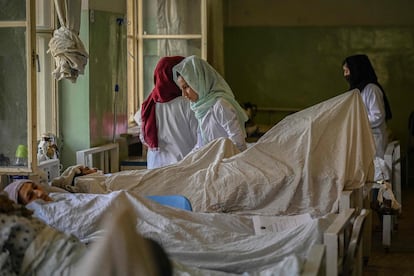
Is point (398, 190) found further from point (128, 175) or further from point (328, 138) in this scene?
point (128, 175)

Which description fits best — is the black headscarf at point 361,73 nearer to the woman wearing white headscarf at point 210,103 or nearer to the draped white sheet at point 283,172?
the woman wearing white headscarf at point 210,103

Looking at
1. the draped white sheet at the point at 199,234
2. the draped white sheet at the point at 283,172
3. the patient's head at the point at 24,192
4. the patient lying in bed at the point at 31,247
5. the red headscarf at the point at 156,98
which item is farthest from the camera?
the red headscarf at the point at 156,98

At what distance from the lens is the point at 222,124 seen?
5.20m

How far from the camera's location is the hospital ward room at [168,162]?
111 inches

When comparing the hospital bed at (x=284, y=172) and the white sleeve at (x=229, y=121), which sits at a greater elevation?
the white sleeve at (x=229, y=121)

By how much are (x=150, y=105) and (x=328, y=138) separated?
1.48 m

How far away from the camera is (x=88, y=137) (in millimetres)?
5637

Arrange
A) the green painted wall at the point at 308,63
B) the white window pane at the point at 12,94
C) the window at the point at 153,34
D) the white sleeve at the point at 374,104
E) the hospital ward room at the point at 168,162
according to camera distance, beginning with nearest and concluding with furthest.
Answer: the hospital ward room at the point at 168,162, the white window pane at the point at 12,94, the white sleeve at the point at 374,104, the window at the point at 153,34, the green painted wall at the point at 308,63

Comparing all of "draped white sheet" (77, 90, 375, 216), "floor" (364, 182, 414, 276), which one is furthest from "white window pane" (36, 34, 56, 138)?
"floor" (364, 182, 414, 276)

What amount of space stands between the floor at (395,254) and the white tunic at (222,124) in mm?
1291

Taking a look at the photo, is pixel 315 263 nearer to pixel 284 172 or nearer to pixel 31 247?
pixel 31 247

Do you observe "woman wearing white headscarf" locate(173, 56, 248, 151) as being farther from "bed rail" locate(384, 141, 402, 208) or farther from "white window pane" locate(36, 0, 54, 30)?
"bed rail" locate(384, 141, 402, 208)

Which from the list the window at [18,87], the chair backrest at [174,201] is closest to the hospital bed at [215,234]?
the chair backrest at [174,201]

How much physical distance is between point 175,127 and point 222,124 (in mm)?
Result: 497
